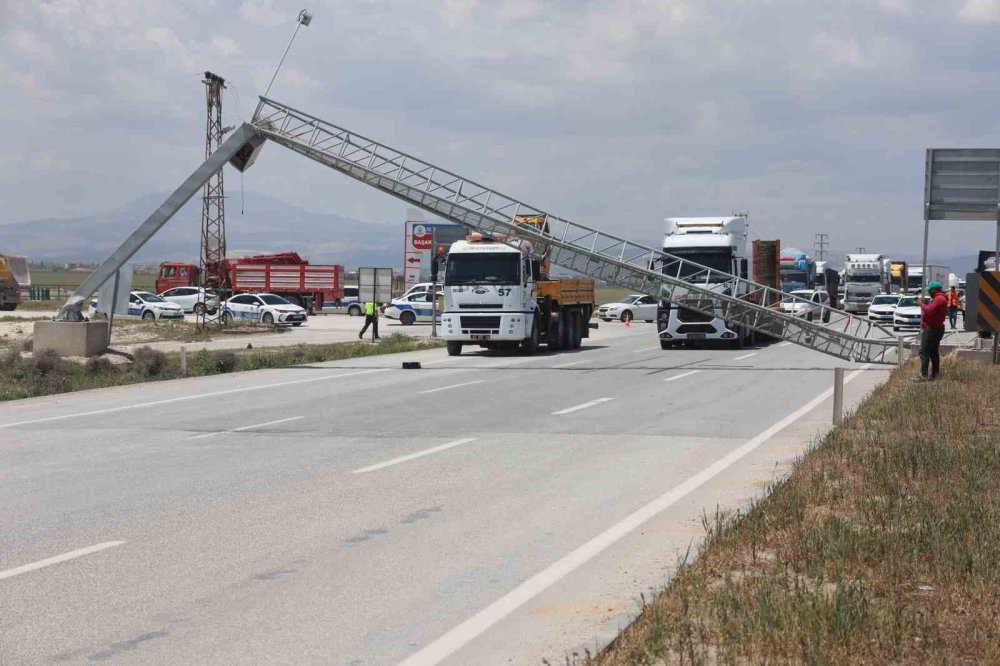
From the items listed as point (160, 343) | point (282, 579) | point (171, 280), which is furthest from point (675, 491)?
point (171, 280)

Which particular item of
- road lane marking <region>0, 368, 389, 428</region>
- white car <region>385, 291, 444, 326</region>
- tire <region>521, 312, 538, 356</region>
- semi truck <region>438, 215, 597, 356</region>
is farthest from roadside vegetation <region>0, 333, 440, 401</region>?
white car <region>385, 291, 444, 326</region>

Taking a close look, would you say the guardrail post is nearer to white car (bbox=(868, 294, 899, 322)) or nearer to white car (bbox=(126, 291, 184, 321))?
white car (bbox=(868, 294, 899, 322))

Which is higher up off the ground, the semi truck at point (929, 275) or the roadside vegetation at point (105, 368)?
the semi truck at point (929, 275)

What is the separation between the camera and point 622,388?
21406 millimetres

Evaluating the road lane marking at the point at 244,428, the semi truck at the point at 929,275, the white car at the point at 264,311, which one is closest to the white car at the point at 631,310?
the white car at the point at 264,311

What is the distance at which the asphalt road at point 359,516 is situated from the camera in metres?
6.16

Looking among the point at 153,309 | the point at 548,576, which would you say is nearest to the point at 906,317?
the point at 153,309

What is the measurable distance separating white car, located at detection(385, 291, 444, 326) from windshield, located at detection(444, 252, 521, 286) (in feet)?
84.4

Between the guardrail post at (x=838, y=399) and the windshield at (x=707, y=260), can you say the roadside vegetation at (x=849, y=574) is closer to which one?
→ the guardrail post at (x=838, y=399)

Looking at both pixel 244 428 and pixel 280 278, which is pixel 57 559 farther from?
pixel 280 278

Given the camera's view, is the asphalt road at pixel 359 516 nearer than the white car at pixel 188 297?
Yes

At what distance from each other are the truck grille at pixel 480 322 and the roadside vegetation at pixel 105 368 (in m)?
3.68

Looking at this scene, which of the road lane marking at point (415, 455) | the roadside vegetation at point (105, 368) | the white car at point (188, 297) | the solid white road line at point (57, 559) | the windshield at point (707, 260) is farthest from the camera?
the white car at point (188, 297)

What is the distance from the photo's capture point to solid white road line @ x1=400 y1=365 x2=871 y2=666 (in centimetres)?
584
